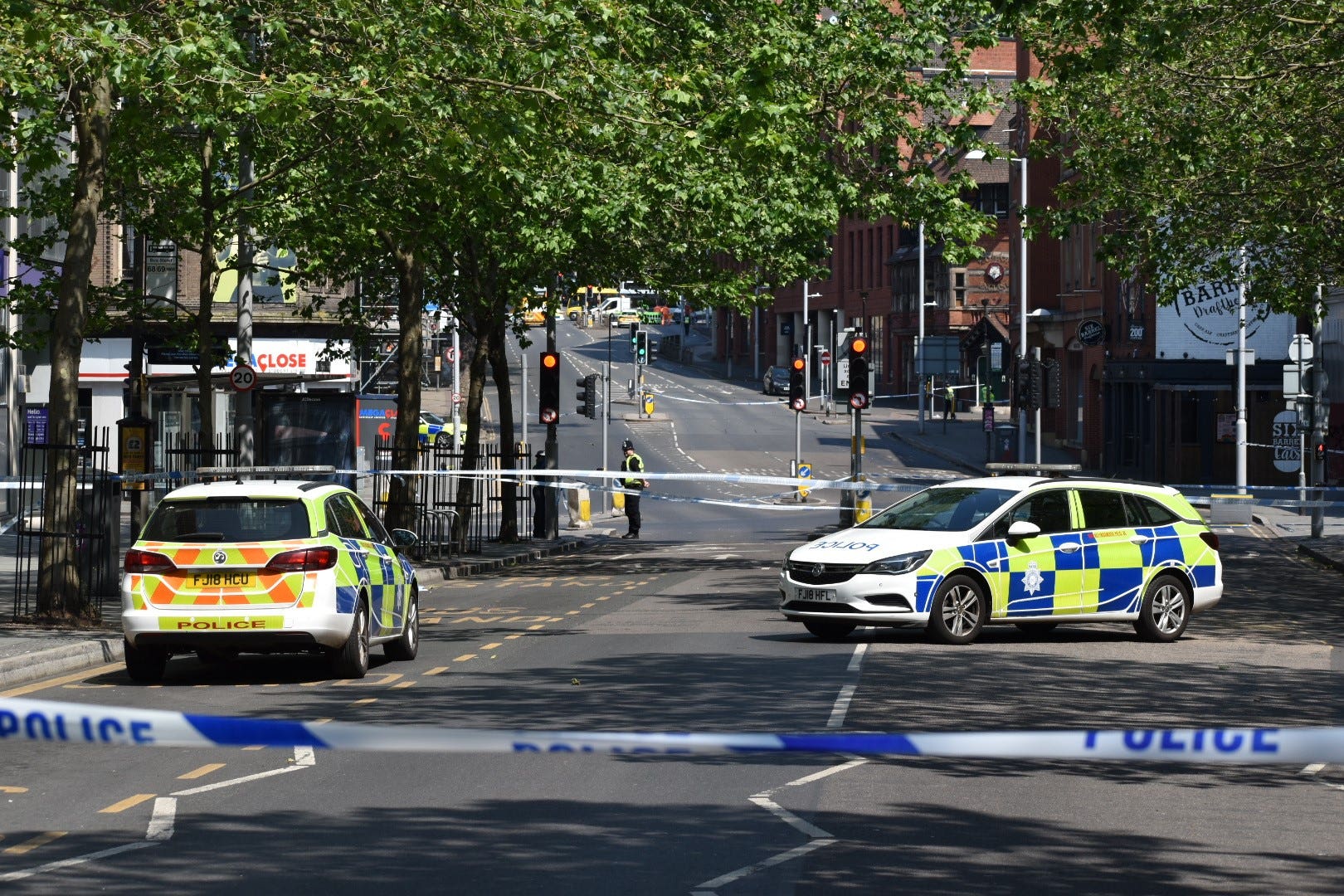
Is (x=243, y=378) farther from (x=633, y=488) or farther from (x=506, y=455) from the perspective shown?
(x=633, y=488)

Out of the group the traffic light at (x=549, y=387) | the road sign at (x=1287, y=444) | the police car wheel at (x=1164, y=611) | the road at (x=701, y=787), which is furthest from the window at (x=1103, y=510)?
the road sign at (x=1287, y=444)

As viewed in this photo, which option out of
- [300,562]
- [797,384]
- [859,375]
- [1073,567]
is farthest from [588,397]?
[300,562]

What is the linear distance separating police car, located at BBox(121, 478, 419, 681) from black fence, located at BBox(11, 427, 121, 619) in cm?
330

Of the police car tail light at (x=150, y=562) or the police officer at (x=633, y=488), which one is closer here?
the police car tail light at (x=150, y=562)

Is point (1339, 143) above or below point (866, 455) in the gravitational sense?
above

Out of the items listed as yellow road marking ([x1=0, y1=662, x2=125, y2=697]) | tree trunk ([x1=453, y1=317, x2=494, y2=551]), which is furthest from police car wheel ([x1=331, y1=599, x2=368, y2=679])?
tree trunk ([x1=453, y1=317, x2=494, y2=551])

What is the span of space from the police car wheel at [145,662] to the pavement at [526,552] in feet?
2.77

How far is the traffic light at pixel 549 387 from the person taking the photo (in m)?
37.1

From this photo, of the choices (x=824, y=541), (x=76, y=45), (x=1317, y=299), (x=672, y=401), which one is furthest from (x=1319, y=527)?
(x=672, y=401)

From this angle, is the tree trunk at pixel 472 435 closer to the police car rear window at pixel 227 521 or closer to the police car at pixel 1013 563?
the police car at pixel 1013 563

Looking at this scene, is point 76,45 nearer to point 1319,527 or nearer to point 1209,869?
point 1209,869

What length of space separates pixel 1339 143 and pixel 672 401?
83482 millimetres

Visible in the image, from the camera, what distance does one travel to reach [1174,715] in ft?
41.1

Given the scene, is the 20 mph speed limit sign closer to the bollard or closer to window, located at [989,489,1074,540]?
window, located at [989,489,1074,540]
